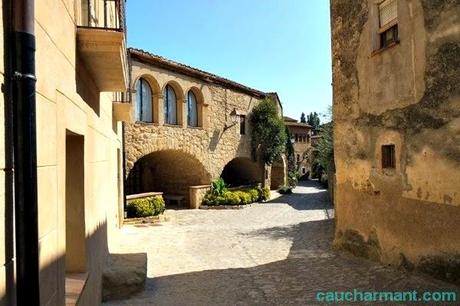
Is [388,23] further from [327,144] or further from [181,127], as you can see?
[181,127]

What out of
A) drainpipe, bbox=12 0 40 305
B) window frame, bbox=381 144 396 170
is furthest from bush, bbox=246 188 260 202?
drainpipe, bbox=12 0 40 305

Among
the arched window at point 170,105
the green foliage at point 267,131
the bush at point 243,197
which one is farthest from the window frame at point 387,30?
the green foliage at point 267,131

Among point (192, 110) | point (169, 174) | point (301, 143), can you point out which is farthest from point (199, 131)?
point (301, 143)

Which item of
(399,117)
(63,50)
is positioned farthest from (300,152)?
(63,50)

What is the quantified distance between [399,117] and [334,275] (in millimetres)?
3043

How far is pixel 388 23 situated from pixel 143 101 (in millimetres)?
10164

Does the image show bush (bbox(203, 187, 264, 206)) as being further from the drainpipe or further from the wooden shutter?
the drainpipe

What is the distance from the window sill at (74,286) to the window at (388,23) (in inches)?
249

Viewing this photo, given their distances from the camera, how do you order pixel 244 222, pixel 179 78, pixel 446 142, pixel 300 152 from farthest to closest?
pixel 300 152
pixel 179 78
pixel 244 222
pixel 446 142

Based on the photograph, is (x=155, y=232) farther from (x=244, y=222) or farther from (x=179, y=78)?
(x=179, y=78)

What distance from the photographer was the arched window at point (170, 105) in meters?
16.6

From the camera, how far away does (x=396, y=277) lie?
22.1 feet

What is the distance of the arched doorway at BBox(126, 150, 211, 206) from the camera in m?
18.4

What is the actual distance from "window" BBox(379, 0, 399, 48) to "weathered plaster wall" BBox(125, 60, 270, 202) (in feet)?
30.6
